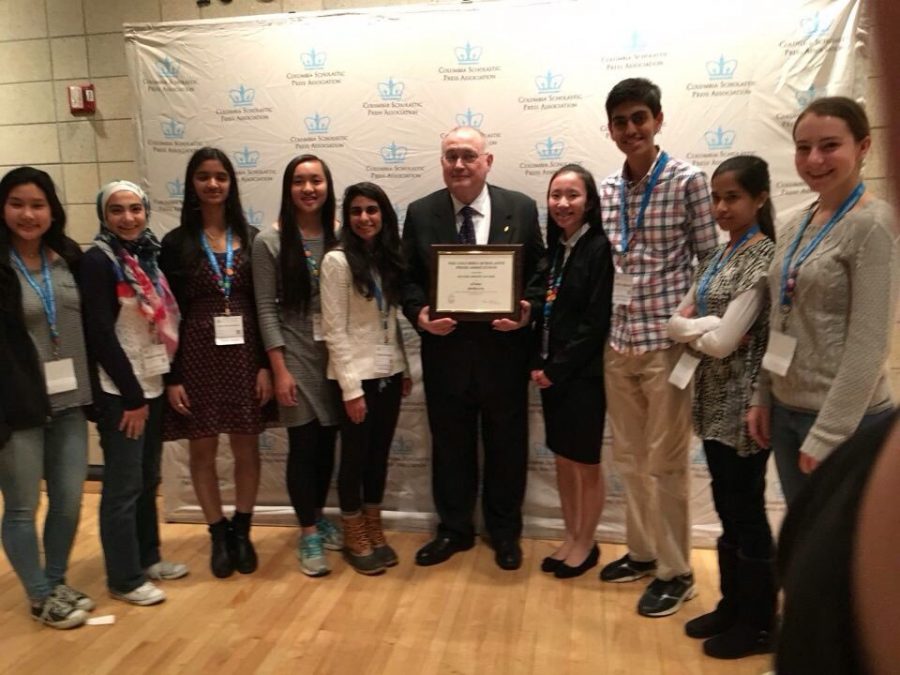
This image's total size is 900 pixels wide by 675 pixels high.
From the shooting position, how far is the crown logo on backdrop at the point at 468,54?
300cm

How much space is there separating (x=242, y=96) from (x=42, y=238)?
1211 mm

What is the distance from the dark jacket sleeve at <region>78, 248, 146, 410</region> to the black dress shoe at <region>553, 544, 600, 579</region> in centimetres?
176

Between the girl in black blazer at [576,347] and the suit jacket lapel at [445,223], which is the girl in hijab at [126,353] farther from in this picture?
the girl in black blazer at [576,347]

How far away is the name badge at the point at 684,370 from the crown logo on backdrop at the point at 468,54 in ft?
5.29

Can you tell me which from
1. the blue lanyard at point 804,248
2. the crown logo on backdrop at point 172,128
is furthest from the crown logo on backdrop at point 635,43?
the crown logo on backdrop at point 172,128

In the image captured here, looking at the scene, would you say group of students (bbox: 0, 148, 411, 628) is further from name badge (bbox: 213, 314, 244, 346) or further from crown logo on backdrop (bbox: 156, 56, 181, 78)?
crown logo on backdrop (bbox: 156, 56, 181, 78)

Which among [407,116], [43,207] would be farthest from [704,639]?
[43,207]

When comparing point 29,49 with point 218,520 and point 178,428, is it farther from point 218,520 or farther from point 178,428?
point 218,520

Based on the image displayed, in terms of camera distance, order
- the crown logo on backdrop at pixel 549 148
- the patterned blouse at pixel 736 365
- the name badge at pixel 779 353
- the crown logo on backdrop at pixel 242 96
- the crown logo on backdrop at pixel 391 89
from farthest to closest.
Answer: the crown logo on backdrop at pixel 242 96
the crown logo on backdrop at pixel 391 89
the crown logo on backdrop at pixel 549 148
the patterned blouse at pixel 736 365
the name badge at pixel 779 353

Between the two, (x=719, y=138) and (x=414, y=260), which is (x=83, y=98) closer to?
(x=414, y=260)

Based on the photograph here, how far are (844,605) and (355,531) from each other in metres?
2.66

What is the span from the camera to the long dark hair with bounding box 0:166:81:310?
2.22 m

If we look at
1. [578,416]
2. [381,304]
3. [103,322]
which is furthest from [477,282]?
[103,322]

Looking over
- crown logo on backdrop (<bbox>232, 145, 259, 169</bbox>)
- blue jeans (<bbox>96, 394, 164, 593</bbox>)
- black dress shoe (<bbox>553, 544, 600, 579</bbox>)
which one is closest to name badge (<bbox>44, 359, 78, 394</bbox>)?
blue jeans (<bbox>96, 394, 164, 593</bbox>)
